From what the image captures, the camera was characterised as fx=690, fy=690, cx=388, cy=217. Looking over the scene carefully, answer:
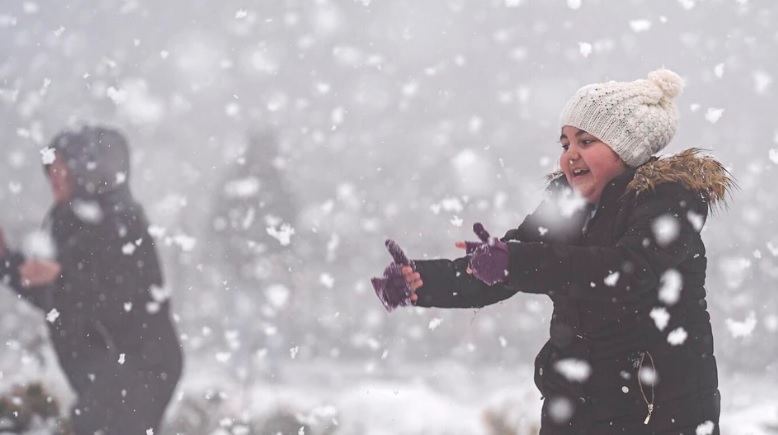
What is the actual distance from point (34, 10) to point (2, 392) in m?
2.59

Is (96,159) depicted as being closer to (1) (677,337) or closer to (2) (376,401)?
(1) (677,337)

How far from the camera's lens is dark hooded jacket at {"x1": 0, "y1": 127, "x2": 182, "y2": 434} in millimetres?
2811

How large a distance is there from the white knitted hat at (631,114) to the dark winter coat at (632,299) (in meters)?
0.11

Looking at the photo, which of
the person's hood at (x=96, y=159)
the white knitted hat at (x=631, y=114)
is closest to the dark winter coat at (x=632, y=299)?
the white knitted hat at (x=631, y=114)

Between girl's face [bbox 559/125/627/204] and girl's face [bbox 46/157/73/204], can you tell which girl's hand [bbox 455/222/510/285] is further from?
girl's face [bbox 46/157/73/204]

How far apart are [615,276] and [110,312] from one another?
7.24 feet

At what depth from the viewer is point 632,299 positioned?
152 centimetres

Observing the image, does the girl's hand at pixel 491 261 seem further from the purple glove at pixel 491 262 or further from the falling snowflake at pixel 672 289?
the falling snowflake at pixel 672 289

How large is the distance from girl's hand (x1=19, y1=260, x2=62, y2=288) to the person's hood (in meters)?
0.33

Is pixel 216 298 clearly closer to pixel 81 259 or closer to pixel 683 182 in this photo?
pixel 81 259

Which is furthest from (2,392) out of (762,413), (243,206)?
(762,413)

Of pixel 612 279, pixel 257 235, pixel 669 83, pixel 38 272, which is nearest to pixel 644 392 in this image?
pixel 612 279

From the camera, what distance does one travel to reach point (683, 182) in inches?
60.8

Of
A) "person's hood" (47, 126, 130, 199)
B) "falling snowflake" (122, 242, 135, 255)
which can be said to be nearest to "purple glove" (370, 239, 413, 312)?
"falling snowflake" (122, 242, 135, 255)
